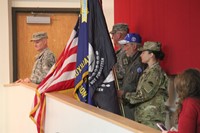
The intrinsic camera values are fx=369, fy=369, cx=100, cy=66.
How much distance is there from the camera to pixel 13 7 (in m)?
5.75

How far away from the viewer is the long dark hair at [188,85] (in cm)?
204

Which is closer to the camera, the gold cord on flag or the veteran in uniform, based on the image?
the gold cord on flag

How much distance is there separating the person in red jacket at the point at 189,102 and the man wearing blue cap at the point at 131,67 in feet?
3.30

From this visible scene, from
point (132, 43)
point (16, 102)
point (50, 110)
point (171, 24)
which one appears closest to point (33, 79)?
point (16, 102)

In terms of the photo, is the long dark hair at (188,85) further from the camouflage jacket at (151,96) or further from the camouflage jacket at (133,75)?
the camouflage jacket at (133,75)

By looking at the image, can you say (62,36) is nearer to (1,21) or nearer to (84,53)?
(1,21)

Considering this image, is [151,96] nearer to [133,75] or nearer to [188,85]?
[133,75]

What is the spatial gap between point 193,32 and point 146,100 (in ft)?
2.46

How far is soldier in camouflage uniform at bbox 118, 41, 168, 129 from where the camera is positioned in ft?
9.30

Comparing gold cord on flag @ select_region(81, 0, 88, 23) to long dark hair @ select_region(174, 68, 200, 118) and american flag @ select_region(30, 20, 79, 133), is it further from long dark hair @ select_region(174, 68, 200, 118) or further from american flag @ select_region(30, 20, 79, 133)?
long dark hair @ select_region(174, 68, 200, 118)

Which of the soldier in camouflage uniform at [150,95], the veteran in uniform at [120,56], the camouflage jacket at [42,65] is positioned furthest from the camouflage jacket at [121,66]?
the camouflage jacket at [42,65]

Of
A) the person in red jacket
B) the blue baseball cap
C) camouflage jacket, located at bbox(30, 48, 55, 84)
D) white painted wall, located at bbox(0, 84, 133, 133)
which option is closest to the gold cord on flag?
the blue baseball cap

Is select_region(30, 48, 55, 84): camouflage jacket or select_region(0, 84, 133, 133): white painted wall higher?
select_region(30, 48, 55, 84): camouflage jacket

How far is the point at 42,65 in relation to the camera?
425 cm
